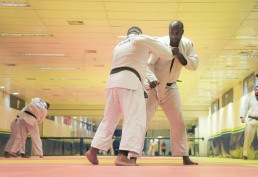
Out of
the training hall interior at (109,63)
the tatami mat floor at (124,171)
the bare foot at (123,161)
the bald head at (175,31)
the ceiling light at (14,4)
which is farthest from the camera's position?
the ceiling light at (14,4)

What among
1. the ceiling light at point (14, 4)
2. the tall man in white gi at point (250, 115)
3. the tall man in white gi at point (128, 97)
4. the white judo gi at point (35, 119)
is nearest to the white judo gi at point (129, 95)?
the tall man in white gi at point (128, 97)

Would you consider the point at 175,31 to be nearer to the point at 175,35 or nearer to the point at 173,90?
the point at 175,35

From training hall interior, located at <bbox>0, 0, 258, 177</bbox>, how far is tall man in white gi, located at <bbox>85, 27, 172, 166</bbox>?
0.30 m

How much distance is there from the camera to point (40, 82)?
2138 centimetres

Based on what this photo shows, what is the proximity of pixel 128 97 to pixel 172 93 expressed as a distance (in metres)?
0.96

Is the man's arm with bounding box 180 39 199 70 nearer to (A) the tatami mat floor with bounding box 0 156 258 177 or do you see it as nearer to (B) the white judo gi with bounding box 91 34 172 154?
(B) the white judo gi with bounding box 91 34 172 154

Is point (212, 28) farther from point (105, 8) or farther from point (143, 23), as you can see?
point (105, 8)

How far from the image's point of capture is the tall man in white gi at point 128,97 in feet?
15.7

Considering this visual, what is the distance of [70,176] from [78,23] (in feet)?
29.1

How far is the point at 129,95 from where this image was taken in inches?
193

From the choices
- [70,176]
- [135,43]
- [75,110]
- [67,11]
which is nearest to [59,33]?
[67,11]

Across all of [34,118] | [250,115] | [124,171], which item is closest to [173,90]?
[124,171]

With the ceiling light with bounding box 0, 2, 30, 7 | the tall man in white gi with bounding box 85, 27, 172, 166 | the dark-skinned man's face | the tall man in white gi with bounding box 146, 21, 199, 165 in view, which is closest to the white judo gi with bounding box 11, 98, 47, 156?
the ceiling light with bounding box 0, 2, 30, 7

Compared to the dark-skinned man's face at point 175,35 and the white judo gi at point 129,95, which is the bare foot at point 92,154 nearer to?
the white judo gi at point 129,95
